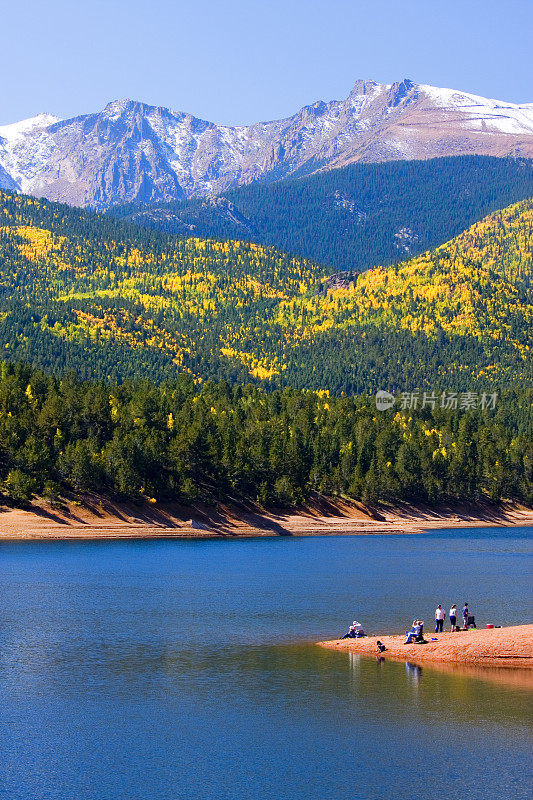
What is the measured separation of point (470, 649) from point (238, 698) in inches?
792

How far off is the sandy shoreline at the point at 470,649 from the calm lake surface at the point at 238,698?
8.49ft

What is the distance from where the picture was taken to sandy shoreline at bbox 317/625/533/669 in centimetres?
7869

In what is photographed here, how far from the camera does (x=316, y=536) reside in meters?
188

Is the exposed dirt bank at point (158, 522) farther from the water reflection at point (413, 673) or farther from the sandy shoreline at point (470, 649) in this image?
the water reflection at point (413, 673)

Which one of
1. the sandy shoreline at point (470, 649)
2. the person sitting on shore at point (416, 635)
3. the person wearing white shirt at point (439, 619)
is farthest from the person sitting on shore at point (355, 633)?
the person wearing white shirt at point (439, 619)

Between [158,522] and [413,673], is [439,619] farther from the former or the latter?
[158,522]

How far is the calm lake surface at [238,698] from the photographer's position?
55250 millimetres

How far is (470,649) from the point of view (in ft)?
261

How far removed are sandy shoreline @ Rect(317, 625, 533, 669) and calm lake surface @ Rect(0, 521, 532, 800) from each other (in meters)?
2.59

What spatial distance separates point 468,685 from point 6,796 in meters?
32.4

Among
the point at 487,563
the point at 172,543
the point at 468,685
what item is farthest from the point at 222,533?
the point at 468,685

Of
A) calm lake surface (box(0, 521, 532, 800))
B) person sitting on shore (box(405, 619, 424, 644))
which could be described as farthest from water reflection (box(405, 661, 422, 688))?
person sitting on shore (box(405, 619, 424, 644))

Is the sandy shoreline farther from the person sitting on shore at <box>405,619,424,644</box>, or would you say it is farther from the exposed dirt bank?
the exposed dirt bank

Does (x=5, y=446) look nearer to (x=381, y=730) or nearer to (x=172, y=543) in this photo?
(x=172, y=543)
